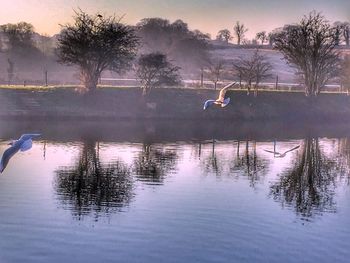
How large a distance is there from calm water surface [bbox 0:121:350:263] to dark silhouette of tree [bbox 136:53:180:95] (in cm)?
2920

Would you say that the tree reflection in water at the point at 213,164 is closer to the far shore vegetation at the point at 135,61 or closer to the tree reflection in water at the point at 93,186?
the tree reflection in water at the point at 93,186

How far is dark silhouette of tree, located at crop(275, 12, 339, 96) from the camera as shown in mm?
102688

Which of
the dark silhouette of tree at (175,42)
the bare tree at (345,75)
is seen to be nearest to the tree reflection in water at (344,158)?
the bare tree at (345,75)

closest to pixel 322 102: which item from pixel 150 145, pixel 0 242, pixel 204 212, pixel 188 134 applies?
pixel 188 134

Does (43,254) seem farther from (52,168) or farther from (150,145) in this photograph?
(150,145)

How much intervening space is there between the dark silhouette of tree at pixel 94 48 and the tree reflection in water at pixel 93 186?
3976 cm

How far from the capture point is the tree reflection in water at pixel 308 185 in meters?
34.1

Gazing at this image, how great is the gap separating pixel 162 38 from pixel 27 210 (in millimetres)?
149909

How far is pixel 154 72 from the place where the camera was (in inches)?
3452

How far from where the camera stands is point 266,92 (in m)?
96.4

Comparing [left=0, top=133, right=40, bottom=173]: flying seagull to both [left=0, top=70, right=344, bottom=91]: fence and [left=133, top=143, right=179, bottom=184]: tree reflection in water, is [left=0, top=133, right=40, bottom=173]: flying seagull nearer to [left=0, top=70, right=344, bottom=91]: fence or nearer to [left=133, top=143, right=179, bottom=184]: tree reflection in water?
[left=133, top=143, right=179, bottom=184]: tree reflection in water

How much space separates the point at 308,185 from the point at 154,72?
165ft

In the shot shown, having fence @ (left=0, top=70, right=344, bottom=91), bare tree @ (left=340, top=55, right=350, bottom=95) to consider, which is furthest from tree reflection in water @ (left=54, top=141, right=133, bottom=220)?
bare tree @ (left=340, top=55, right=350, bottom=95)

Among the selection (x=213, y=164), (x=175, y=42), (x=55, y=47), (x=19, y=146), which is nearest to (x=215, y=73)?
(x=55, y=47)
